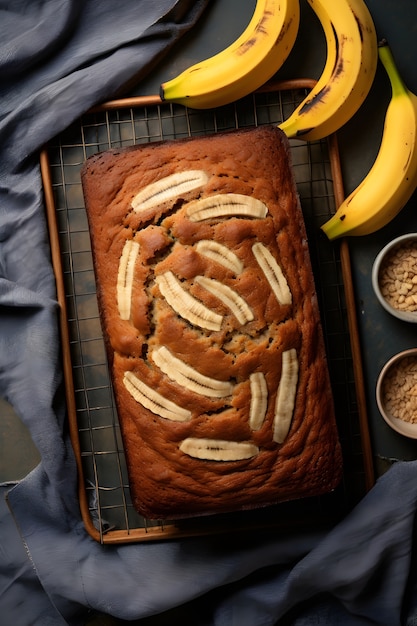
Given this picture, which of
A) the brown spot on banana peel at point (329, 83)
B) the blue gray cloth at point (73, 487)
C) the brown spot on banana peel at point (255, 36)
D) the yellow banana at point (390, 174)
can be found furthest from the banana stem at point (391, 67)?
the blue gray cloth at point (73, 487)

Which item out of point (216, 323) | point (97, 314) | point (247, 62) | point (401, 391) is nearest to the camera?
point (216, 323)

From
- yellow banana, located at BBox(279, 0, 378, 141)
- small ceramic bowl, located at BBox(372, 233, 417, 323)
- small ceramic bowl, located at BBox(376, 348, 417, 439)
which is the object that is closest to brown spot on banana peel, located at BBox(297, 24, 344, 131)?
yellow banana, located at BBox(279, 0, 378, 141)

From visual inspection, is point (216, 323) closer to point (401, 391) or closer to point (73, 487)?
point (401, 391)

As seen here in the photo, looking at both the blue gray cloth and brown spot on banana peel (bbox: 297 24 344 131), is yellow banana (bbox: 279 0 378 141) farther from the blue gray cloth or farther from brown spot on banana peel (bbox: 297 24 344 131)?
the blue gray cloth

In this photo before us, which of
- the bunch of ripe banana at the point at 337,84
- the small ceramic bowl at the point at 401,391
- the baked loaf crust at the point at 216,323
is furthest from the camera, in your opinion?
the small ceramic bowl at the point at 401,391

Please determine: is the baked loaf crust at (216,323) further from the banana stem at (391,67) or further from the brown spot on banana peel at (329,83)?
the banana stem at (391,67)

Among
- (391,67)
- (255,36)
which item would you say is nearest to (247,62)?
(255,36)
